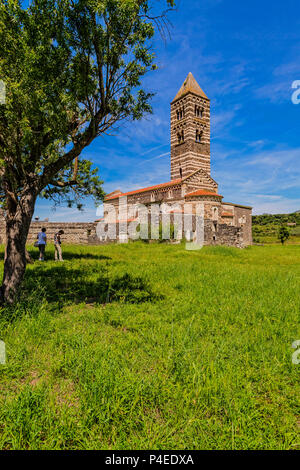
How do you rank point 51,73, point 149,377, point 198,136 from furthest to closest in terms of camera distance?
point 198,136, point 51,73, point 149,377

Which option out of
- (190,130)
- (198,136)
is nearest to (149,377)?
(190,130)

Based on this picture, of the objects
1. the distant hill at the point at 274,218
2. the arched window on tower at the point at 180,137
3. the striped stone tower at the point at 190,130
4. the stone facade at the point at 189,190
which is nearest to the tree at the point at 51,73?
the stone facade at the point at 189,190

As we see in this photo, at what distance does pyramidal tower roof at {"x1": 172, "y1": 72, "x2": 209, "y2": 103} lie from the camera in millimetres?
40306

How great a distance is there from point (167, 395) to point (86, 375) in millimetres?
899

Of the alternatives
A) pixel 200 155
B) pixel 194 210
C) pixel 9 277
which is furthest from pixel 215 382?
pixel 200 155

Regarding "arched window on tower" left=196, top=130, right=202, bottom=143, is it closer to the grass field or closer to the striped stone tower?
the striped stone tower

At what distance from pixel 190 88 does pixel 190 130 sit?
26.6ft

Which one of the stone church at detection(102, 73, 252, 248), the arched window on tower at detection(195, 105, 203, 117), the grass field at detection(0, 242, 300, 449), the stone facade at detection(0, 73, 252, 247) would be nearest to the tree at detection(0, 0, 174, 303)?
the grass field at detection(0, 242, 300, 449)

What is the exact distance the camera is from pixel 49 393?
226 cm

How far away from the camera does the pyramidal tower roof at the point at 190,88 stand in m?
40.3

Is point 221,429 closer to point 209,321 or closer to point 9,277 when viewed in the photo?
point 209,321

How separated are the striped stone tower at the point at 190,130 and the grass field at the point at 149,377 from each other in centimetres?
3622

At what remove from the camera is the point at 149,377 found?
2.48 m

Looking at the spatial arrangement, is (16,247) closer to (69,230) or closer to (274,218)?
(69,230)
